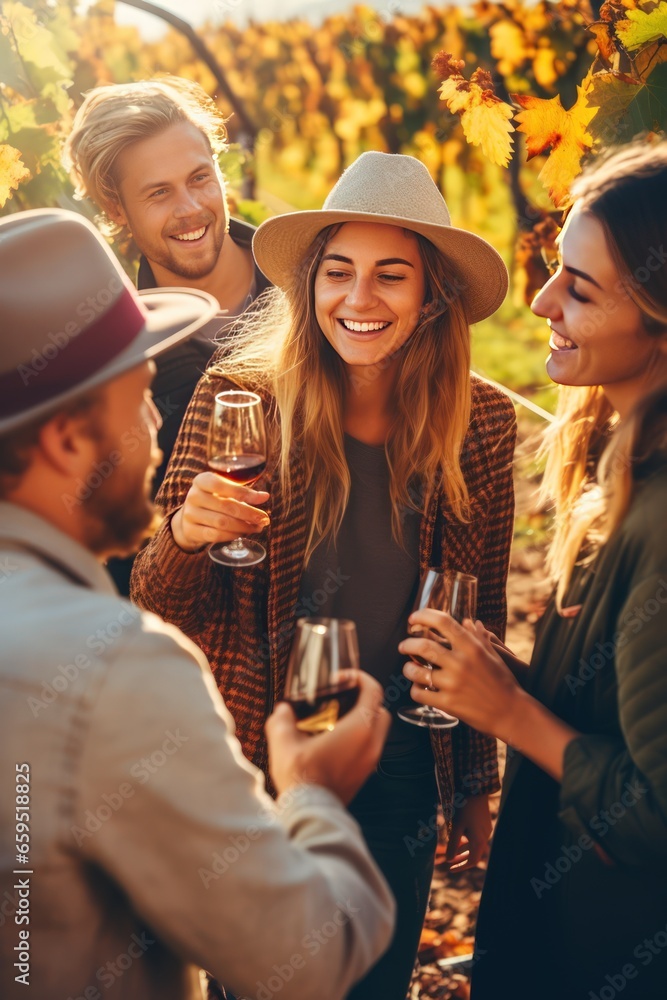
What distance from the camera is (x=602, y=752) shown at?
Answer: 2.00 metres

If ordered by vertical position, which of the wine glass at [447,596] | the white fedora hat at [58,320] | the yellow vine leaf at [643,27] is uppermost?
the yellow vine leaf at [643,27]

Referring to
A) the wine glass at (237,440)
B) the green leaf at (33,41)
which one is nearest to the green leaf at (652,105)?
the wine glass at (237,440)

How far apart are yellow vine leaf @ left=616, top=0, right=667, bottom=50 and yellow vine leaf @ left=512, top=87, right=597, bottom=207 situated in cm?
19

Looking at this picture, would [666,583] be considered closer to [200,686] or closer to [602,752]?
[602,752]

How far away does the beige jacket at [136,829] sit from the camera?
1.36 metres

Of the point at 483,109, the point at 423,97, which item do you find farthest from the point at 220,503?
the point at 423,97

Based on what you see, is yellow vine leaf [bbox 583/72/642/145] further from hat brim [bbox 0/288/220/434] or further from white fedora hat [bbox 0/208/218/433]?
white fedora hat [bbox 0/208/218/433]

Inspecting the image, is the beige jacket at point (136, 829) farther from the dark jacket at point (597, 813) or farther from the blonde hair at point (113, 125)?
the blonde hair at point (113, 125)

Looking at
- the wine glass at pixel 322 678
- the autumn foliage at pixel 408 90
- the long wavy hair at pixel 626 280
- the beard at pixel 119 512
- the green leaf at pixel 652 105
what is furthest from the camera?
the autumn foliage at pixel 408 90

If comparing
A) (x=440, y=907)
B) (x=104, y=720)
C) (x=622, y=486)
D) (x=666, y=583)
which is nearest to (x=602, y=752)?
(x=666, y=583)

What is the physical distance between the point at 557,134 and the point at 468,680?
1566 mm

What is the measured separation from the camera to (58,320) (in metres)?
1.59

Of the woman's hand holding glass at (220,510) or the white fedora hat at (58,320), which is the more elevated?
the white fedora hat at (58,320)

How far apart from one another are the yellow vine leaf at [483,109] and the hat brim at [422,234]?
0.80 feet
